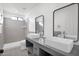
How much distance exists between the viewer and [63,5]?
1658 mm

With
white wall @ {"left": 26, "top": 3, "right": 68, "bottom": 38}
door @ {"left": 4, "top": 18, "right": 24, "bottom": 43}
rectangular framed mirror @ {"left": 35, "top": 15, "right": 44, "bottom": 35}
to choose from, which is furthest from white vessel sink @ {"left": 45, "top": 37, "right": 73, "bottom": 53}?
door @ {"left": 4, "top": 18, "right": 24, "bottom": 43}

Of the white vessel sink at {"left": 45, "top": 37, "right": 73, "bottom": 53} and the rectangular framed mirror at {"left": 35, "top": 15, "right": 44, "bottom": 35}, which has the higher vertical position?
the rectangular framed mirror at {"left": 35, "top": 15, "right": 44, "bottom": 35}

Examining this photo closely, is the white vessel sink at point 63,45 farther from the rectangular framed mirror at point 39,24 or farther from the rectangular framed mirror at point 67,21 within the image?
the rectangular framed mirror at point 39,24

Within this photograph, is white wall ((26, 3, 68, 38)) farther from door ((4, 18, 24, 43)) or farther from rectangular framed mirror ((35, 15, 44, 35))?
door ((4, 18, 24, 43))

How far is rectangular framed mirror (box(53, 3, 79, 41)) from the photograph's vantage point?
1.44 metres

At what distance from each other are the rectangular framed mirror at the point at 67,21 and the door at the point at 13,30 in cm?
149

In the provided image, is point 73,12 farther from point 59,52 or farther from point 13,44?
point 13,44

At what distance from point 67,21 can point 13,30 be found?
225 centimetres

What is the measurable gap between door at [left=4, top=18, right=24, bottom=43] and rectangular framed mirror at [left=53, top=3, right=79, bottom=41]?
4.88 feet

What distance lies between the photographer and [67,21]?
1.59 m

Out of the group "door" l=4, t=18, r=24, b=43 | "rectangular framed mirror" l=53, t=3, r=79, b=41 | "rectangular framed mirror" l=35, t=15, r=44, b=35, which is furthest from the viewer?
"door" l=4, t=18, r=24, b=43

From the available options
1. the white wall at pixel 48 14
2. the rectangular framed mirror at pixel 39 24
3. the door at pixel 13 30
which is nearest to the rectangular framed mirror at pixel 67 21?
the white wall at pixel 48 14

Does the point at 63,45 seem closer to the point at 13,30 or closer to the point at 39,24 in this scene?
the point at 39,24

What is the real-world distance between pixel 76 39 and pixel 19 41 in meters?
2.01
